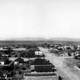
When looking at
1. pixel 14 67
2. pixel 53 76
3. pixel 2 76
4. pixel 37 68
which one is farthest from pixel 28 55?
pixel 53 76

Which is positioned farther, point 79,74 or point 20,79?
point 79,74

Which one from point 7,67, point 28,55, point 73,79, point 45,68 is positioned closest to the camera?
point 73,79

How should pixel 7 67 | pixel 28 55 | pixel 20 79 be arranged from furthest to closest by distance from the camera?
1. pixel 28 55
2. pixel 7 67
3. pixel 20 79

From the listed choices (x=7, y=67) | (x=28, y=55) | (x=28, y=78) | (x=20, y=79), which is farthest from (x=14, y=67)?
(x=28, y=55)

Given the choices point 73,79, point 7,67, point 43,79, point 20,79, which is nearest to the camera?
point 43,79

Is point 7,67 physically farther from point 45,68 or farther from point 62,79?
point 62,79

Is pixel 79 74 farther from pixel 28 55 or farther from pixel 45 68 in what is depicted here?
pixel 28 55

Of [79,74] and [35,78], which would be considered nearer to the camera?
[35,78]

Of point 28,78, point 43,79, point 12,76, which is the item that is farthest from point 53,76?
point 12,76

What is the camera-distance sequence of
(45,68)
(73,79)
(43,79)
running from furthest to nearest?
(45,68)
(73,79)
(43,79)
